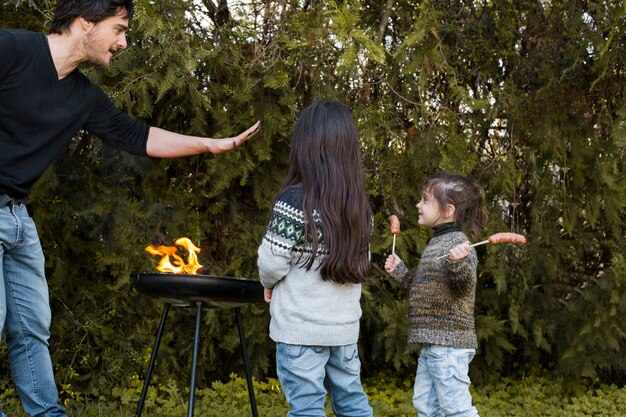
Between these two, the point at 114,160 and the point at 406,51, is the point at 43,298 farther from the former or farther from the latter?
the point at 406,51

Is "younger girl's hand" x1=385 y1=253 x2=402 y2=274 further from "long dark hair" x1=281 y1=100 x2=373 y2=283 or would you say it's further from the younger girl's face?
"long dark hair" x1=281 y1=100 x2=373 y2=283

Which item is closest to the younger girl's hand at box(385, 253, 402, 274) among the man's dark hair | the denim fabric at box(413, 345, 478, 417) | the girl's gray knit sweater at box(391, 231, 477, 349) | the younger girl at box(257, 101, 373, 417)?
the girl's gray knit sweater at box(391, 231, 477, 349)

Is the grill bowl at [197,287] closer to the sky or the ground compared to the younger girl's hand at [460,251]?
closer to the ground

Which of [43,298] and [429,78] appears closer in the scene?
[43,298]

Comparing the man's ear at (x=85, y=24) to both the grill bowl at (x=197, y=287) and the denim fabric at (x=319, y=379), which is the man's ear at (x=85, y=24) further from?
the denim fabric at (x=319, y=379)

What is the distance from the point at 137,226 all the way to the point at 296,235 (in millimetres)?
2290

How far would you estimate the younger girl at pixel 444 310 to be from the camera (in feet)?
11.4

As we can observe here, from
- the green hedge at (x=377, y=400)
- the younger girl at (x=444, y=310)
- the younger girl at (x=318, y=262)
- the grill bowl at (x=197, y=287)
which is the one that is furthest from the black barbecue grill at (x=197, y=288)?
the green hedge at (x=377, y=400)

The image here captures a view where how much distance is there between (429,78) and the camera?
5137 mm

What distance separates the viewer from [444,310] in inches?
139

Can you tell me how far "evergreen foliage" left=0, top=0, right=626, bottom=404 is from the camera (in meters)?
4.73

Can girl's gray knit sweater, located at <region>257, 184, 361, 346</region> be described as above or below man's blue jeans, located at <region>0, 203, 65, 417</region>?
above

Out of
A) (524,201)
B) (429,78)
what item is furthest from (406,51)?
(524,201)

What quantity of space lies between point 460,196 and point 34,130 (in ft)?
6.25
